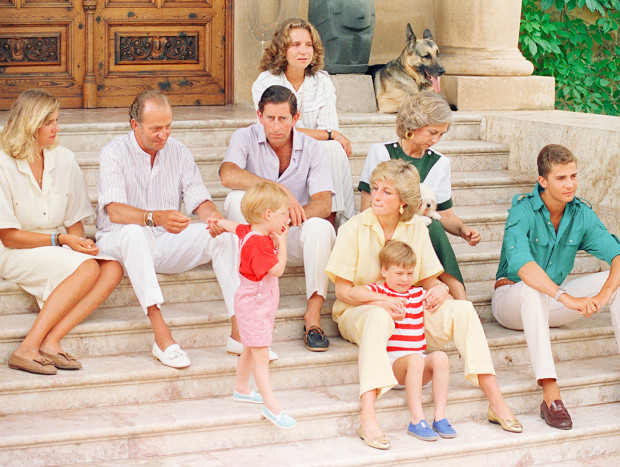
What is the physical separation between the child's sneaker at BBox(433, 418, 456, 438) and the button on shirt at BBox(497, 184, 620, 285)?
84 cm

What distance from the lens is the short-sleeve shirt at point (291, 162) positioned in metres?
4.48

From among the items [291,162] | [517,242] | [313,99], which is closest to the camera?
[517,242]

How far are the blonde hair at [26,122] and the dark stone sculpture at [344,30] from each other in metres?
2.70

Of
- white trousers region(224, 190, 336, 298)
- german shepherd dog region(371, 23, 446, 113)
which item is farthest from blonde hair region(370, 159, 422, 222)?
german shepherd dog region(371, 23, 446, 113)

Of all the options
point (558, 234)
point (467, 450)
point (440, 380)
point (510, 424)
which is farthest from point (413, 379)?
point (558, 234)

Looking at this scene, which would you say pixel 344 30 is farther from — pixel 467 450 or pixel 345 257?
pixel 467 450

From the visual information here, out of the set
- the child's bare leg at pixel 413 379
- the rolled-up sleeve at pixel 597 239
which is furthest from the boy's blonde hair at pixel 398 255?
the rolled-up sleeve at pixel 597 239

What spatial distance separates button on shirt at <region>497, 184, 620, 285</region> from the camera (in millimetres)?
4312

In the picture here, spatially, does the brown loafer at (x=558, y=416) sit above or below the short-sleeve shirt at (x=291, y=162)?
below

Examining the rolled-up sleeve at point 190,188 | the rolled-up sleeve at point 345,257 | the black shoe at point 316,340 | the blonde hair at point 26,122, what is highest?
the blonde hair at point 26,122

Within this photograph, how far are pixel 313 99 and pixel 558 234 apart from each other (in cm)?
144

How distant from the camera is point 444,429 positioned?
380 cm

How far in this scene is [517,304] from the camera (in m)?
4.27

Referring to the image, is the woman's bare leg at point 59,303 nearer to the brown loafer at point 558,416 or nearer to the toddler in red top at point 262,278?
the toddler in red top at point 262,278
